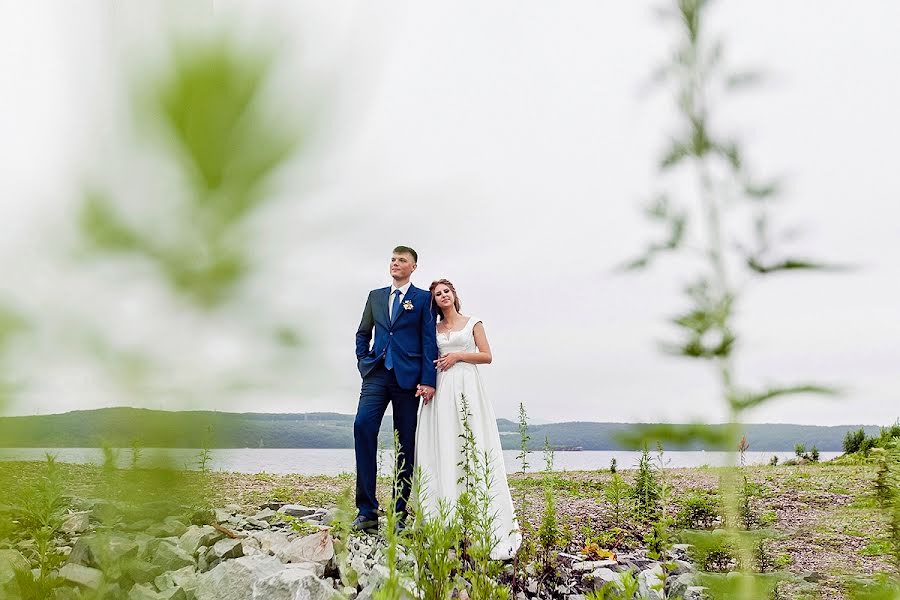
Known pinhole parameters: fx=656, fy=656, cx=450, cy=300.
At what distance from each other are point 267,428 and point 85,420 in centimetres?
16

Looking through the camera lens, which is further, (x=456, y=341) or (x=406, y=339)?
(x=456, y=341)

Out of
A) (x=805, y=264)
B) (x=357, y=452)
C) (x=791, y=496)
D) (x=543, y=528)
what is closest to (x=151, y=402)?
(x=805, y=264)

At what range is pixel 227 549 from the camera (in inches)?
166

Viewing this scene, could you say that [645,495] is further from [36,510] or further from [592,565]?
[36,510]

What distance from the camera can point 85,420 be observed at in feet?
1.88

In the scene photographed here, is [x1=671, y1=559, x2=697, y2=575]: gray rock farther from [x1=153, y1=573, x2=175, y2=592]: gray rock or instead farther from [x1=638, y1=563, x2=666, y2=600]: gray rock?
[x1=153, y1=573, x2=175, y2=592]: gray rock

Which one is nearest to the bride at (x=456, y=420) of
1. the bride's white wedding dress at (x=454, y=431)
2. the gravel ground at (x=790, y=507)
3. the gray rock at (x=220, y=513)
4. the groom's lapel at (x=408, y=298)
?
the bride's white wedding dress at (x=454, y=431)

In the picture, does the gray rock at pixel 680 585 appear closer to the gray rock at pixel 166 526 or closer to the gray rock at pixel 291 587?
the gray rock at pixel 291 587

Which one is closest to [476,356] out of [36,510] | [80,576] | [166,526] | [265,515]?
[265,515]

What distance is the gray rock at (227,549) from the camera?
165 inches

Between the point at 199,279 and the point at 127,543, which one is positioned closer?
the point at 199,279

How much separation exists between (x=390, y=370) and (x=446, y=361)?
1.82ft

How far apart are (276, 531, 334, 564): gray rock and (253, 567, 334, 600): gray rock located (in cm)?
90

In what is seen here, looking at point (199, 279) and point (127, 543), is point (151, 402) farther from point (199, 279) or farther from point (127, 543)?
point (127, 543)
